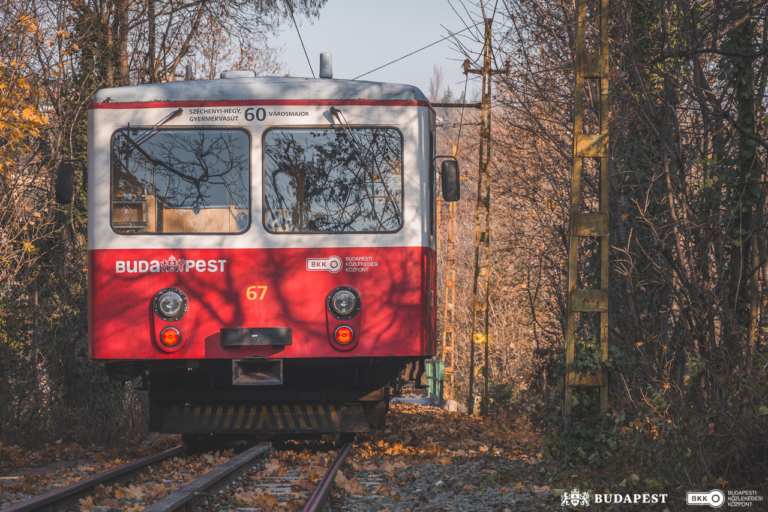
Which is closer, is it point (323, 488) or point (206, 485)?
point (206, 485)

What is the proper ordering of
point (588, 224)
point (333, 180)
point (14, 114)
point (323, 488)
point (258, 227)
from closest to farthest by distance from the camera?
point (323, 488) < point (588, 224) < point (258, 227) < point (333, 180) < point (14, 114)

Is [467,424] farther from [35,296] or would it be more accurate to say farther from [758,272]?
[35,296]

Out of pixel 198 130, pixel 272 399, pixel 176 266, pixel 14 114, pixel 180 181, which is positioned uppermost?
pixel 14 114

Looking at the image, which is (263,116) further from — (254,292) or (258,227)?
(254,292)

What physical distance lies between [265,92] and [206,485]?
3.59 meters

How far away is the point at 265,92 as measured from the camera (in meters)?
7.16

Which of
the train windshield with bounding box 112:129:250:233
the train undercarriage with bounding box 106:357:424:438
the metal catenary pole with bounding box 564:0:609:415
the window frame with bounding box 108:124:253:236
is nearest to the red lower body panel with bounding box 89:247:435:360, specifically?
the window frame with bounding box 108:124:253:236

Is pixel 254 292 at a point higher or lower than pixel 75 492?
higher

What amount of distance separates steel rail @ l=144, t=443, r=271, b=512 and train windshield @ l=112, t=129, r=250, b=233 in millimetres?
2070

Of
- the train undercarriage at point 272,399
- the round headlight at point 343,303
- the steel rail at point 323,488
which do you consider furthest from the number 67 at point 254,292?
the steel rail at point 323,488

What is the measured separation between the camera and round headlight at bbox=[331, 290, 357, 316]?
22.6 ft

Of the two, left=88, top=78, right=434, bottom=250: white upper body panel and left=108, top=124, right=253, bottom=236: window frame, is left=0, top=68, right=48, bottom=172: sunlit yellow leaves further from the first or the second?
left=108, top=124, right=253, bottom=236: window frame

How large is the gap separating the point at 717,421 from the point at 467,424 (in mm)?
6975

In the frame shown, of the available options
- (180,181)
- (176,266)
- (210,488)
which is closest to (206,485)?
(210,488)
